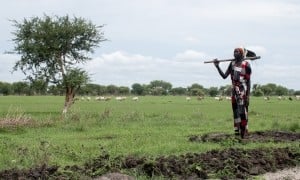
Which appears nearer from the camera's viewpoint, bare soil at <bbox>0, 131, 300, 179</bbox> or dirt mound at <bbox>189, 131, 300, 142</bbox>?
bare soil at <bbox>0, 131, 300, 179</bbox>

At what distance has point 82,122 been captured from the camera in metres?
20.5

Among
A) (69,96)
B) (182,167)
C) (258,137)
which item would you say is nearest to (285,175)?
(182,167)

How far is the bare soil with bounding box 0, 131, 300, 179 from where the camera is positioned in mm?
8148

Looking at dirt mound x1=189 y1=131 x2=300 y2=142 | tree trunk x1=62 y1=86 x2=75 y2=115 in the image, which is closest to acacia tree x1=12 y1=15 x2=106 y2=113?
tree trunk x1=62 y1=86 x2=75 y2=115

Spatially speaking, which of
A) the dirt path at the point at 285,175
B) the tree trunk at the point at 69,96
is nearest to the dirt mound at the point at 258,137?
the dirt path at the point at 285,175

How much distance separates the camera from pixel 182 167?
902 centimetres

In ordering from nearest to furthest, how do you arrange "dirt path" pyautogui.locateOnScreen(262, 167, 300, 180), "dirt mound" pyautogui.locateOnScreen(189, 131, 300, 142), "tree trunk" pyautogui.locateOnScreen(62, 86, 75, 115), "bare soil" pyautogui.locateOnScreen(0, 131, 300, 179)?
"bare soil" pyautogui.locateOnScreen(0, 131, 300, 179)
"dirt path" pyautogui.locateOnScreen(262, 167, 300, 180)
"dirt mound" pyautogui.locateOnScreen(189, 131, 300, 142)
"tree trunk" pyautogui.locateOnScreen(62, 86, 75, 115)

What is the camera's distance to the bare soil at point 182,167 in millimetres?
8148

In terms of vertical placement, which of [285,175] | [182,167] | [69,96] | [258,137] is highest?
[69,96]

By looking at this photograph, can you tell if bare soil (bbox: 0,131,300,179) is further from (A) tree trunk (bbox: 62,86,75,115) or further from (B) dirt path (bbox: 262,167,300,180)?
(A) tree trunk (bbox: 62,86,75,115)

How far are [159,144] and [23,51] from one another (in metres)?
19.3

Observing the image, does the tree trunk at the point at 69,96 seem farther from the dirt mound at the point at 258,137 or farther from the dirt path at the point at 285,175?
the dirt path at the point at 285,175

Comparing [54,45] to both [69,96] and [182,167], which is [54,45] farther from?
[182,167]

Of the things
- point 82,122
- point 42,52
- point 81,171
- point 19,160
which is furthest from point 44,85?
point 81,171
